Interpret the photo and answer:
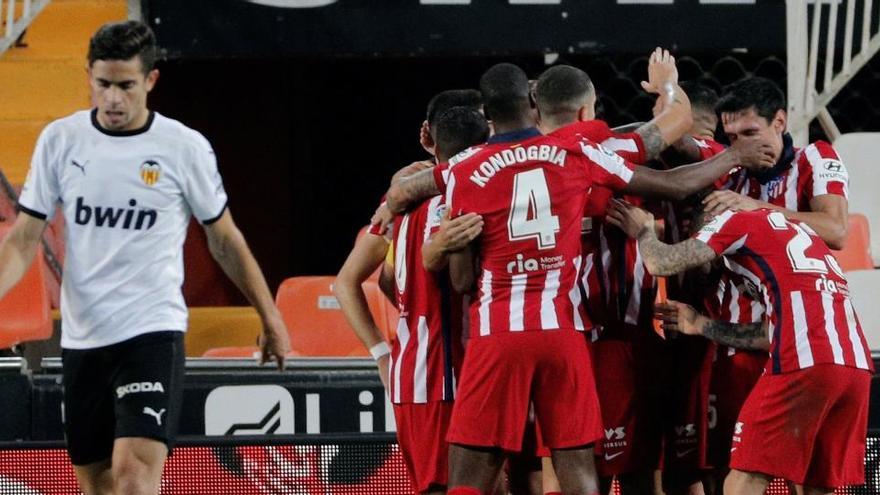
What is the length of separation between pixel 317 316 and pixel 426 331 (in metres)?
2.83

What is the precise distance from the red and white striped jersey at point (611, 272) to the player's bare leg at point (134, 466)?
61.6 inches

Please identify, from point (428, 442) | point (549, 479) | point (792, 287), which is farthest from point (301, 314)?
point (792, 287)

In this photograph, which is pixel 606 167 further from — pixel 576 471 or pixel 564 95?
pixel 576 471

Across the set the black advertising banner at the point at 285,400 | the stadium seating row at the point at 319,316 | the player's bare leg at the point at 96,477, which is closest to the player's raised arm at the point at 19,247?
the player's bare leg at the point at 96,477

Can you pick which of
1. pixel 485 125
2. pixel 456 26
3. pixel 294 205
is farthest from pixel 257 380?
pixel 294 205

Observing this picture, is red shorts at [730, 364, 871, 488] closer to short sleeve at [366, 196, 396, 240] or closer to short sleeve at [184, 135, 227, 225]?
short sleeve at [366, 196, 396, 240]

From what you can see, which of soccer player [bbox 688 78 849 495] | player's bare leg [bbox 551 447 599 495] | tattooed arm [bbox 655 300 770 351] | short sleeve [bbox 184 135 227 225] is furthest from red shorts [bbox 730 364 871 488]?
short sleeve [bbox 184 135 227 225]

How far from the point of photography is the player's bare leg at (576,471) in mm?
5113

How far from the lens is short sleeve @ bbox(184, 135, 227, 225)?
5.15 meters

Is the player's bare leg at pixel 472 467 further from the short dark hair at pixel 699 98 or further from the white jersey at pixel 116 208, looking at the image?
the short dark hair at pixel 699 98

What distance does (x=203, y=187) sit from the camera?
5.16 metres

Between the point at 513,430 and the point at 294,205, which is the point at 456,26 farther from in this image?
the point at 513,430

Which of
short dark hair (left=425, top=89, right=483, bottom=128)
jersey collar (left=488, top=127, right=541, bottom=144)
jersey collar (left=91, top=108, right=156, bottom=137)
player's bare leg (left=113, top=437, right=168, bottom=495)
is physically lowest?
player's bare leg (left=113, top=437, right=168, bottom=495)

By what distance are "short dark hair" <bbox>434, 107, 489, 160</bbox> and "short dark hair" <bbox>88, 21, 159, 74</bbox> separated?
38.5 inches
